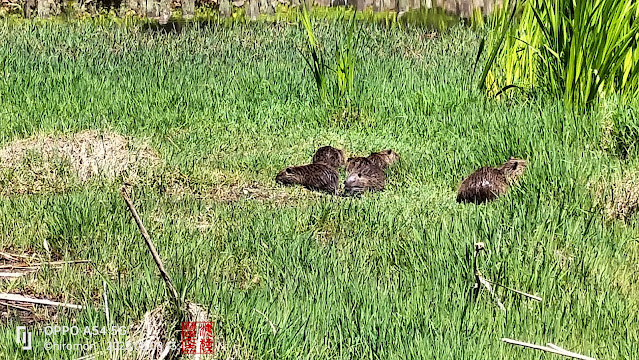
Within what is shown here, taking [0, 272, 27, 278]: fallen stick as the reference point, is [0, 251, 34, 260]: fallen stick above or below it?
below

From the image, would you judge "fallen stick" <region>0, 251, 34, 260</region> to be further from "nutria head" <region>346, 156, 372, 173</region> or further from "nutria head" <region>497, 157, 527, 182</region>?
"nutria head" <region>497, 157, 527, 182</region>

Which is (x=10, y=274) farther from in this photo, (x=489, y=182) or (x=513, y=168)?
(x=513, y=168)

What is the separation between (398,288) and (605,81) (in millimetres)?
3797

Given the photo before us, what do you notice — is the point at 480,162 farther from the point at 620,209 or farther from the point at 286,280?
the point at 286,280

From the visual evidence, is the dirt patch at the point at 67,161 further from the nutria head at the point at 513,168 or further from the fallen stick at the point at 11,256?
the nutria head at the point at 513,168

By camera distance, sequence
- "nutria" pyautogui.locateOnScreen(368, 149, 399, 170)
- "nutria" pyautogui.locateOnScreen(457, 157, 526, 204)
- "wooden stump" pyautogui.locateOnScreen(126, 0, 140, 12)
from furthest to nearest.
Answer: "wooden stump" pyautogui.locateOnScreen(126, 0, 140, 12) < "nutria" pyautogui.locateOnScreen(368, 149, 399, 170) < "nutria" pyautogui.locateOnScreen(457, 157, 526, 204)

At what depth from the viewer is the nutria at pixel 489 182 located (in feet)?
19.2

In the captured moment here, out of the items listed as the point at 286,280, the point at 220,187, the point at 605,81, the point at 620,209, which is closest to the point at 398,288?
the point at 286,280

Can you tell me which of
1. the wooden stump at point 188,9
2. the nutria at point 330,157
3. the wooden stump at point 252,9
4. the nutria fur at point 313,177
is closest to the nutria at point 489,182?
the nutria fur at point 313,177

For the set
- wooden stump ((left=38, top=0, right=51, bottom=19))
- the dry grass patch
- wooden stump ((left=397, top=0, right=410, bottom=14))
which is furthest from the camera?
wooden stump ((left=38, top=0, right=51, bottom=19))

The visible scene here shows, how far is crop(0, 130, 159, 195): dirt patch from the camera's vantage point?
6.48 m

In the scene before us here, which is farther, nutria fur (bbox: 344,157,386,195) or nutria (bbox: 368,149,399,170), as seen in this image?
nutria (bbox: 368,149,399,170)

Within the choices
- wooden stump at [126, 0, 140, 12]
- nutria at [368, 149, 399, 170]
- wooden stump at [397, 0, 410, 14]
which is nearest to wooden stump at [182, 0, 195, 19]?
wooden stump at [126, 0, 140, 12]

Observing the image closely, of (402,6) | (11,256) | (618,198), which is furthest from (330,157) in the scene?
(402,6)
